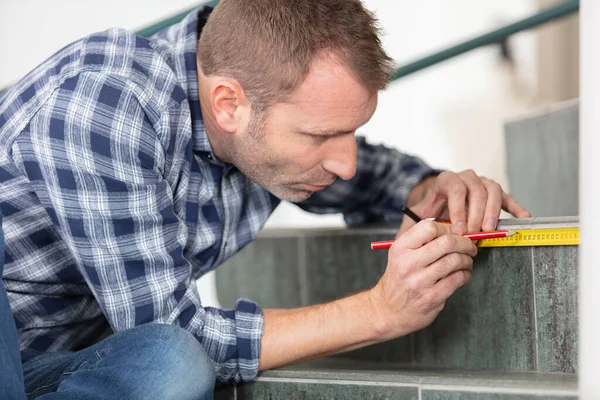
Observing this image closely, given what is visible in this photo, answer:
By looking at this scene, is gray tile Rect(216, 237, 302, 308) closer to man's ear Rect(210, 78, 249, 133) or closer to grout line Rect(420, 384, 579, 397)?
man's ear Rect(210, 78, 249, 133)

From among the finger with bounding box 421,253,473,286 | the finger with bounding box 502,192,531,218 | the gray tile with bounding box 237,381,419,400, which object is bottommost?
the gray tile with bounding box 237,381,419,400

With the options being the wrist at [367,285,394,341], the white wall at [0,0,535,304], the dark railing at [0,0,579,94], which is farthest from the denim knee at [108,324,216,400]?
the white wall at [0,0,535,304]

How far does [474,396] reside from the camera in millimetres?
1236

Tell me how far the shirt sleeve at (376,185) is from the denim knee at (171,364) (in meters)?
0.77

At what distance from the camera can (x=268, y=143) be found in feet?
5.52

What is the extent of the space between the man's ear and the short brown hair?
0.02 m

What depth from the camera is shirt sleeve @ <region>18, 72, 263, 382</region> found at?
1497 mm

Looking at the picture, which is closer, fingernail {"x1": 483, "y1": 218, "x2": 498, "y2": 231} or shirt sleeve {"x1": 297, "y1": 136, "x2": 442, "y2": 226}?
fingernail {"x1": 483, "y1": 218, "x2": 498, "y2": 231}

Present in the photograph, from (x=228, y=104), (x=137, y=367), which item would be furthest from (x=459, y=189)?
(x=137, y=367)

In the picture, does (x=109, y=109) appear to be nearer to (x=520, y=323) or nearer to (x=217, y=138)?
(x=217, y=138)

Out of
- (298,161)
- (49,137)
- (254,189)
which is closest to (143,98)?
(49,137)

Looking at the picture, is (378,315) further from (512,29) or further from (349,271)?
(512,29)

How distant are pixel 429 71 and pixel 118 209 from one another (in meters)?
3.72

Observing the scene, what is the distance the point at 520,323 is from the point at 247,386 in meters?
0.52
